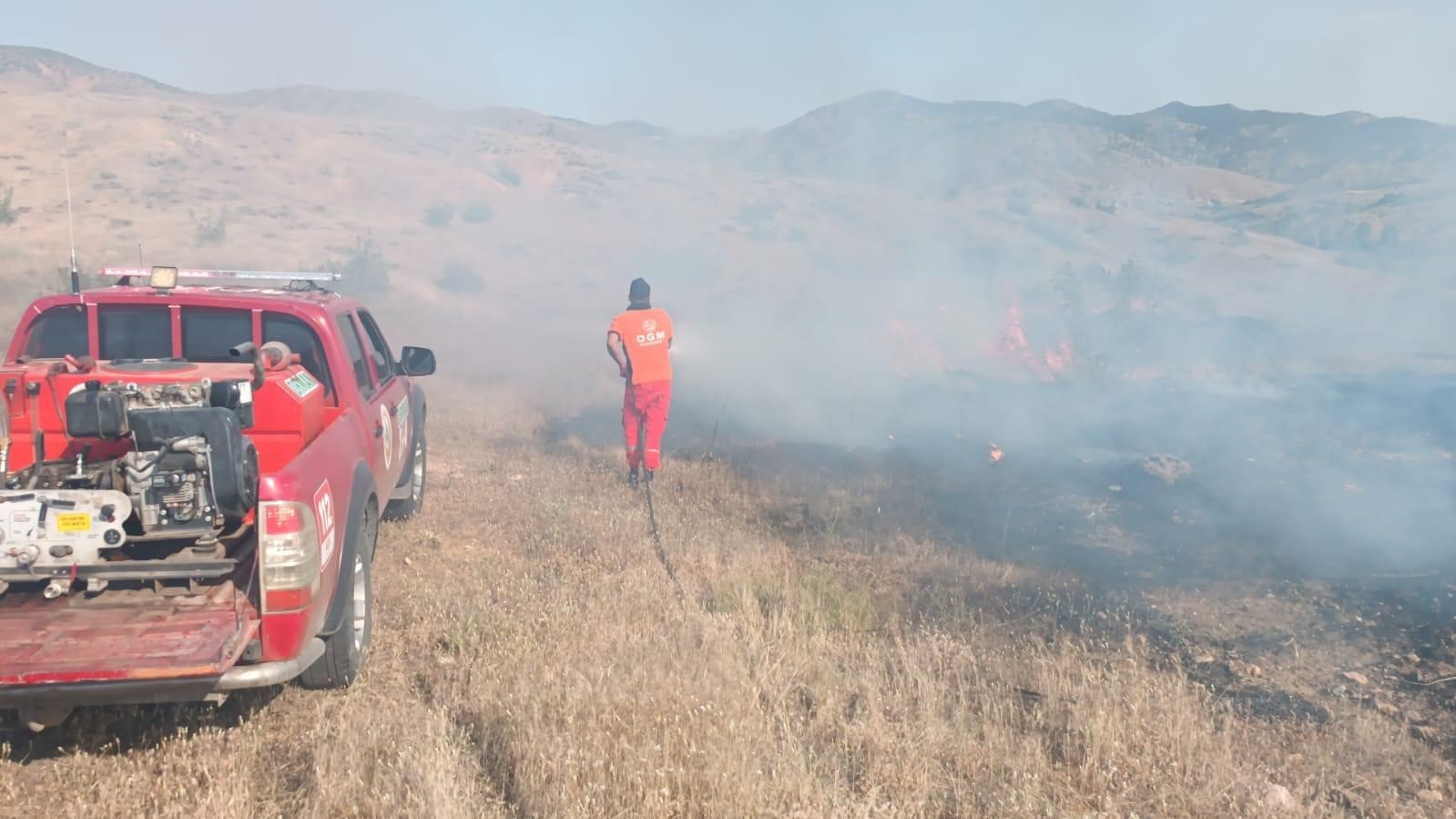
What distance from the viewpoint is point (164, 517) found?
3.46 m

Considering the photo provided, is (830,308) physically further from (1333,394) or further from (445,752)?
(445,752)

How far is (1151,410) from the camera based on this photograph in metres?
11.0

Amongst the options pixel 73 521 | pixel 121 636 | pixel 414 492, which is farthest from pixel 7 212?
pixel 121 636

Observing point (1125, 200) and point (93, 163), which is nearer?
point (93, 163)

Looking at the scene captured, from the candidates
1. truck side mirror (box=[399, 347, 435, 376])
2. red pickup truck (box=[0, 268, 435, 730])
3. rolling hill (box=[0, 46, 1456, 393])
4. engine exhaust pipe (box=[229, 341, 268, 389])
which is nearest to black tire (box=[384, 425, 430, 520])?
truck side mirror (box=[399, 347, 435, 376])

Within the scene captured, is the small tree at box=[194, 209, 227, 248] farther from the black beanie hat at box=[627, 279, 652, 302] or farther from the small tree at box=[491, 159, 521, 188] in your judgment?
the black beanie hat at box=[627, 279, 652, 302]

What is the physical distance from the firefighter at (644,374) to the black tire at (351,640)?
352 cm

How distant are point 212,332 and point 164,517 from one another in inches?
61.7

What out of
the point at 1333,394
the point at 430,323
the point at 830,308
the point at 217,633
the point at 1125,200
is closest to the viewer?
the point at 217,633

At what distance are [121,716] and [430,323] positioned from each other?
55.8 ft

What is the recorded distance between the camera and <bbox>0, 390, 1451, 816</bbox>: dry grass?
3176mm

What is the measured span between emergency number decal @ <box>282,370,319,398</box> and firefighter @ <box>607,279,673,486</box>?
357 cm

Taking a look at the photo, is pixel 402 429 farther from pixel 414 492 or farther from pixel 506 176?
pixel 506 176

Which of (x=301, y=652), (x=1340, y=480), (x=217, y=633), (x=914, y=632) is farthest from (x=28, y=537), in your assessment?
(x=1340, y=480)
